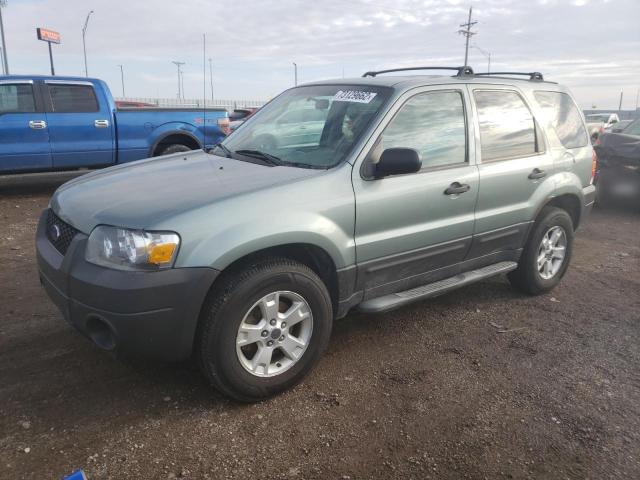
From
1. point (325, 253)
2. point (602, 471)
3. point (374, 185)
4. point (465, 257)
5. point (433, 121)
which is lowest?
point (602, 471)

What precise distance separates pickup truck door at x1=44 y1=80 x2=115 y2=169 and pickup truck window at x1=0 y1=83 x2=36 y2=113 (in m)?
0.24

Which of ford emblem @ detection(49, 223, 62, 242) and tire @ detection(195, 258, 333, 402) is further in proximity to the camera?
ford emblem @ detection(49, 223, 62, 242)

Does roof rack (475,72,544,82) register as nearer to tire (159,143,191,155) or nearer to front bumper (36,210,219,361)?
front bumper (36,210,219,361)

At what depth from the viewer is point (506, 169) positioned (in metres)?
4.03

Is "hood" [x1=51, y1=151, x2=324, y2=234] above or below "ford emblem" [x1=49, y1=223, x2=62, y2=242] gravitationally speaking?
above

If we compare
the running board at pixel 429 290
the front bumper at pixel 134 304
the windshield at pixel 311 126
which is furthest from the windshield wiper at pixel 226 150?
the running board at pixel 429 290

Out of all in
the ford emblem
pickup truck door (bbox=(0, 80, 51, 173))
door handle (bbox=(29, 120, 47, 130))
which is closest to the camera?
the ford emblem

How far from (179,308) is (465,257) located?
2246 mm

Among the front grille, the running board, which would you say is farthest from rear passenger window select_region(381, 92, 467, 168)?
the front grille

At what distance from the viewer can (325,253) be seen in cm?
310

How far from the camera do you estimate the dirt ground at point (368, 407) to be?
251cm

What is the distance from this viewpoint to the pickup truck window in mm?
7996

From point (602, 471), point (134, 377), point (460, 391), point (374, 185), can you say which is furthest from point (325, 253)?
point (602, 471)

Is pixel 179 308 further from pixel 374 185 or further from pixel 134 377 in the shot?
pixel 374 185
